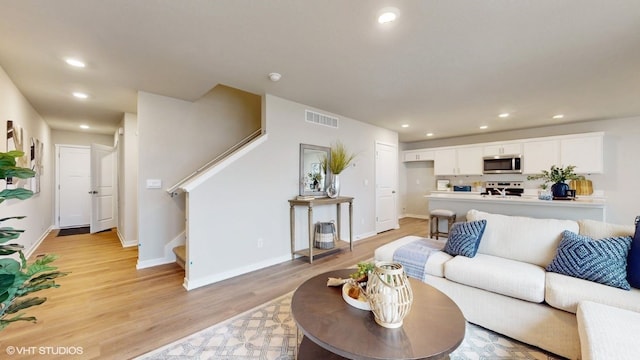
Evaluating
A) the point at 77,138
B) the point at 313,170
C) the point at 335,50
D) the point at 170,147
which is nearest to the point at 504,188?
the point at 313,170

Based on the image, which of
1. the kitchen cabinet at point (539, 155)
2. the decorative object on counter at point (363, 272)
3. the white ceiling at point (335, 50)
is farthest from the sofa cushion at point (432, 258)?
the kitchen cabinet at point (539, 155)

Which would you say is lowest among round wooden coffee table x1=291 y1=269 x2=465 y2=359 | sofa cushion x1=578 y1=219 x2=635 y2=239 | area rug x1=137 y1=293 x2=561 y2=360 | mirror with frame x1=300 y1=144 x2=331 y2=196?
area rug x1=137 y1=293 x2=561 y2=360

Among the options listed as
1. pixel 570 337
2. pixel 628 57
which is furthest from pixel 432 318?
pixel 628 57

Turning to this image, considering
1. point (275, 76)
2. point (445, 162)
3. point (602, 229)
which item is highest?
point (275, 76)

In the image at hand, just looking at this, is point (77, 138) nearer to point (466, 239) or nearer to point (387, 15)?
point (387, 15)

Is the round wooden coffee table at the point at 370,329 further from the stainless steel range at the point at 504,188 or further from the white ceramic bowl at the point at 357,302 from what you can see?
the stainless steel range at the point at 504,188

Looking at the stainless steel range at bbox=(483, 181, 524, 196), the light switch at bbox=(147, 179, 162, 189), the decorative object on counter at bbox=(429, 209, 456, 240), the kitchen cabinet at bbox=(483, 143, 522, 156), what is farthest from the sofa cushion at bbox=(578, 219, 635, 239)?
the light switch at bbox=(147, 179, 162, 189)

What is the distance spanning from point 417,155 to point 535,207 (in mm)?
4670

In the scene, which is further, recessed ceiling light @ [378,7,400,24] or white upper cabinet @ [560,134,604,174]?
white upper cabinet @ [560,134,604,174]

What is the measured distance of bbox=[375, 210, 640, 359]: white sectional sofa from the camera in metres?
1.70

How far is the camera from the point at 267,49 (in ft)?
7.88

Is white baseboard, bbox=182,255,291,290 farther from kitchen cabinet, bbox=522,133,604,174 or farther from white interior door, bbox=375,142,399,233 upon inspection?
kitchen cabinet, bbox=522,133,604,174

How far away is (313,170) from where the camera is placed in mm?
4203

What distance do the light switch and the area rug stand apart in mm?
2436
